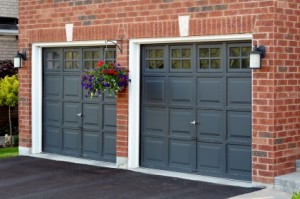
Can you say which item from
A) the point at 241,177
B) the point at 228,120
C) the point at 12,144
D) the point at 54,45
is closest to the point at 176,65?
the point at 228,120

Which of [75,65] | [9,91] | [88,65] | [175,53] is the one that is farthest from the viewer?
[9,91]

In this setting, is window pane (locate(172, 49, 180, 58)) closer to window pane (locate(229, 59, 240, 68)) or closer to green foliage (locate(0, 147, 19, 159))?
window pane (locate(229, 59, 240, 68))

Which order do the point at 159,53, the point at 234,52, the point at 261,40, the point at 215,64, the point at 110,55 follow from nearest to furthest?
1. the point at 261,40
2. the point at 234,52
3. the point at 215,64
4. the point at 159,53
5. the point at 110,55

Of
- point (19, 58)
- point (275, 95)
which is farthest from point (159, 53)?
point (19, 58)

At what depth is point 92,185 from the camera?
10.2 meters

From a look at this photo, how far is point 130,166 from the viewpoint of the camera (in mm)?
11617

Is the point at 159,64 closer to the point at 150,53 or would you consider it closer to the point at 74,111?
the point at 150,53

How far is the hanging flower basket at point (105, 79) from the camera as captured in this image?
11.0 m

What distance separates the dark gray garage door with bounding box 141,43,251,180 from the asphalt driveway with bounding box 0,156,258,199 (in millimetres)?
571

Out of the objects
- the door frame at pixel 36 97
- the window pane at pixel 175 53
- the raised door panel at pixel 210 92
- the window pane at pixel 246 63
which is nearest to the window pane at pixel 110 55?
the window pane at pixel 175 53

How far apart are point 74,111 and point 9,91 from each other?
330cm

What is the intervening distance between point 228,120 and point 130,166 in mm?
2264

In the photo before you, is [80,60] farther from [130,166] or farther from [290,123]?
[290,123]

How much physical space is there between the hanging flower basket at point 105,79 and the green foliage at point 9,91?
16.3ft
